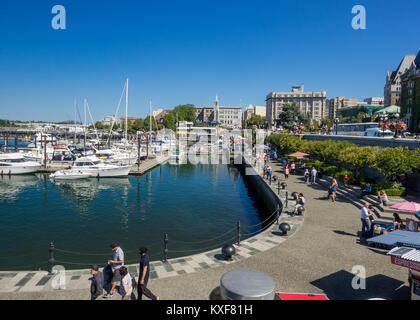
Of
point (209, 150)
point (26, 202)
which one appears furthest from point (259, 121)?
point (26, 202)

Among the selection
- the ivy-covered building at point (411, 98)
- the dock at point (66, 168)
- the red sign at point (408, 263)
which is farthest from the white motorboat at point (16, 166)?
Answer: the ivy-covered building at point (411, 98)

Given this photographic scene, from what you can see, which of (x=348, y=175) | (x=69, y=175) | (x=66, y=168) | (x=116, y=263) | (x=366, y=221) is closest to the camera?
(x=116, y=263)

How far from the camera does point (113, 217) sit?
24.4 meters

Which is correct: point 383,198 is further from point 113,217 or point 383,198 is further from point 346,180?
point 113,217

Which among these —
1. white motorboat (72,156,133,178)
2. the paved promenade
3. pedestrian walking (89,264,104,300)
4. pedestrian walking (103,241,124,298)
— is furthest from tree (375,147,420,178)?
white motorboat (72,156,133,178)

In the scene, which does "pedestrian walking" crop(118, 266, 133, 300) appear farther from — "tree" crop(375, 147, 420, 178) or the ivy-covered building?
the ivy-covered building

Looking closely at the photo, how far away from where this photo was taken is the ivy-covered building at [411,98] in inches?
2562

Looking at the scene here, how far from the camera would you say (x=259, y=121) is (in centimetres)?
17775

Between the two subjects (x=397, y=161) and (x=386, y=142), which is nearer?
(x=397, y=161)

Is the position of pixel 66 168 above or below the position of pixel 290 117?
below

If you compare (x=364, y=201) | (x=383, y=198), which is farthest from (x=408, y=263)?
(x=364, y=201)

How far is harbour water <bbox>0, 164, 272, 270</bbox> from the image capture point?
57.3 feet

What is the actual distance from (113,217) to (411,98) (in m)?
74.0
